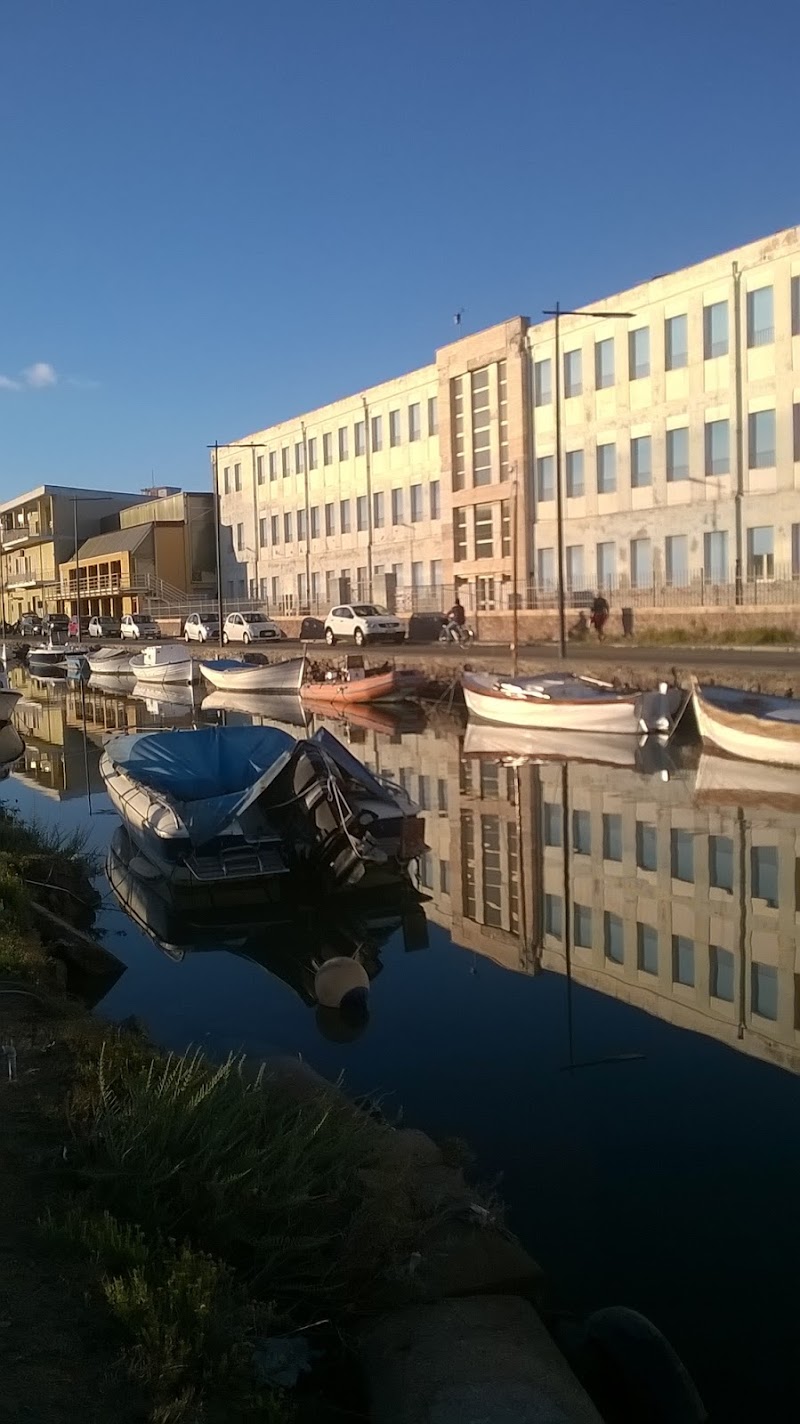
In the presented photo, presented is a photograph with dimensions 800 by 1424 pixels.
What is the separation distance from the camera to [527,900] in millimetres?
15766

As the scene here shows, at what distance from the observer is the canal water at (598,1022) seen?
22.9 feet

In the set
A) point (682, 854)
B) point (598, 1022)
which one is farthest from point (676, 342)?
point (598, 1022)

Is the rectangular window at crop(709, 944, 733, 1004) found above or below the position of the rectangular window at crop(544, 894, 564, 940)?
above

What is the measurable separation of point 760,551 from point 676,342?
898 centimetres

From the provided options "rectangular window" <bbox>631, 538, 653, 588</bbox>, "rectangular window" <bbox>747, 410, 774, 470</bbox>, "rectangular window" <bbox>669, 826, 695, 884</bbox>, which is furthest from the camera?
"rectangular window" <bbox>631, 538, 653, 588</bbox>

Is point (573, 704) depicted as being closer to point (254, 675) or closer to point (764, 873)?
point (764, 873)

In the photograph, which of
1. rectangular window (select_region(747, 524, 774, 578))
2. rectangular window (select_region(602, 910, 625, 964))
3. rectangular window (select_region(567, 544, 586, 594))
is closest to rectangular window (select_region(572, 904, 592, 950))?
rectangular window (select_region(602, 910, 625, 964))

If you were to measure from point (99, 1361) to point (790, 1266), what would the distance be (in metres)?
3.99

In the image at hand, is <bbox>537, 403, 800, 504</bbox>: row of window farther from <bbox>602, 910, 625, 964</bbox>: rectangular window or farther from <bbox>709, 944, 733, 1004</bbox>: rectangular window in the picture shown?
<bbox>709, 944, 733, 1004</bbox>: rectangular window

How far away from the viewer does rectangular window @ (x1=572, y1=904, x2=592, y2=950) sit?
13.7m

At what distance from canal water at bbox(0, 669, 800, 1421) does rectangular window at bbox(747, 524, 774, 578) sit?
23188 mm

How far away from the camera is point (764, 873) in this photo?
16.3 metres

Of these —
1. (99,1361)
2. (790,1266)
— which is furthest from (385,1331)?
(790,1266)

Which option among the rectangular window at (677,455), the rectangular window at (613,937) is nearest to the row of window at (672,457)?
the rectangular window at (677,455)
